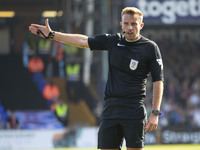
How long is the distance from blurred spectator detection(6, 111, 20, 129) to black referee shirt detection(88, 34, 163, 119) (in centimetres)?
1029

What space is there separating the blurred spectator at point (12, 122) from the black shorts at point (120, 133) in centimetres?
1023

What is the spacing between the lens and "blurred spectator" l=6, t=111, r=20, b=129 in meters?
15.5

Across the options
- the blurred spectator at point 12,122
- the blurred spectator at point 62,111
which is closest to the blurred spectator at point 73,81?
the blurred spectator at point 62,111

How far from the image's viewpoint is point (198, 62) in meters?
17.6

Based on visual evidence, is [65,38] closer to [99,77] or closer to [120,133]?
[120,133]

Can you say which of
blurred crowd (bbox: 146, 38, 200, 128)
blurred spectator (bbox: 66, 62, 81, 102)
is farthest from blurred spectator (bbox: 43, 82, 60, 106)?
blurred crowd (bbox: 146, 38, 200, 128)

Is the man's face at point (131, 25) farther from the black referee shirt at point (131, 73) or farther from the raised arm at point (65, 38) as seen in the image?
the raised arm at point (65, 38)

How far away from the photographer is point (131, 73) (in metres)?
5.48

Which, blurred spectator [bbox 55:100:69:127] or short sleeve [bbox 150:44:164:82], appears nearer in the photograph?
short sleeve [bbox 150:44:164:82]

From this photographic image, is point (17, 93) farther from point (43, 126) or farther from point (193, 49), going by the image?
point (193, 49)

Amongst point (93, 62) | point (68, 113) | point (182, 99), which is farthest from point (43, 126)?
point (182, 99)

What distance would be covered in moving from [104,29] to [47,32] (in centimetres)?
878

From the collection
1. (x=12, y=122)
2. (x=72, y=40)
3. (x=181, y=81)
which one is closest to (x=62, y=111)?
(x=12, y=122)

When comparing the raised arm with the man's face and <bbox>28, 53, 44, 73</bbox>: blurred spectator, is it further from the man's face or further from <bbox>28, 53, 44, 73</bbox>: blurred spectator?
<bbox>28, 53, 44, 73</bbox>: blurred spectator
